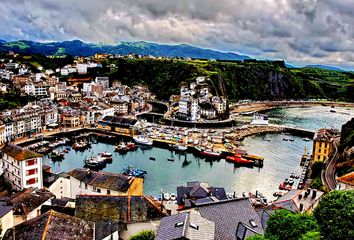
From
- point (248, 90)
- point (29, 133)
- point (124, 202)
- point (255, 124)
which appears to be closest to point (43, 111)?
point (29, 133)

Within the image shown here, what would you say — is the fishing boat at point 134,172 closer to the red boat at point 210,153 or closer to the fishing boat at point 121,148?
the fishing boat at point 121,148

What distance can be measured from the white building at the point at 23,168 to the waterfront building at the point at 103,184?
2.63m

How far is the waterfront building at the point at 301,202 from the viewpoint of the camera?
2077 centimetres

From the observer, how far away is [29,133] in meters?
53.2

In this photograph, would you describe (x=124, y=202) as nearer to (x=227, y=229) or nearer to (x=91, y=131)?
(x=227, y=229)

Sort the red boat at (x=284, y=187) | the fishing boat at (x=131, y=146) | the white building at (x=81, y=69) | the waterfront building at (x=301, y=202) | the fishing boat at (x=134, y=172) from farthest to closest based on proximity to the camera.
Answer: the white building at (x=81, y=69) → the fishing boat at (x=131, y=146) → the fishing boat at (x=134, y=172) → the red boat at (x=284, y=187) → the waterfront building at (x=301, y=202)

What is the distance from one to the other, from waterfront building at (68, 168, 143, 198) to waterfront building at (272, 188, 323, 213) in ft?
29.2

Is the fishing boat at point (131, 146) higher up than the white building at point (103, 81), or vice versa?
the white building at point (103, 81)

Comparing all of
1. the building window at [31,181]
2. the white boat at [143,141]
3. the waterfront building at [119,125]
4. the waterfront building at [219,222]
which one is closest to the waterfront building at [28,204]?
the building window at [31,181]

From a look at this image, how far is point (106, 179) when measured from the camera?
23734mm

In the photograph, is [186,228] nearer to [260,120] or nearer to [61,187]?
[61,187]

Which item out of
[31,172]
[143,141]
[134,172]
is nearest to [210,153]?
[143,141]

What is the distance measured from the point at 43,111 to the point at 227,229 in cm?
4973

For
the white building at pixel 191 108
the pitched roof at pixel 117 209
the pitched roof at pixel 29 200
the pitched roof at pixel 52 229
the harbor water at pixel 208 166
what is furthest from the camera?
the white building at pixel 191 108
